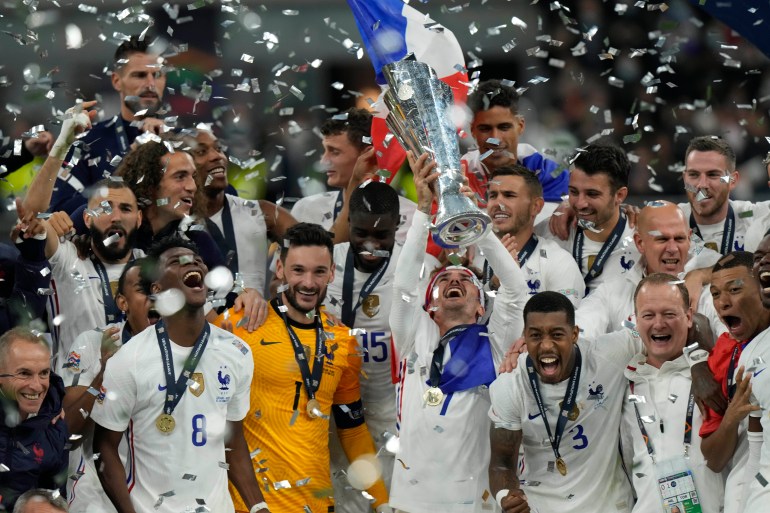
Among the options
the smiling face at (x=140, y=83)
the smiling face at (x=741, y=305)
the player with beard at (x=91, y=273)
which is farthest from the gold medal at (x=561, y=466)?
the smiling face at (x=140, y=83)

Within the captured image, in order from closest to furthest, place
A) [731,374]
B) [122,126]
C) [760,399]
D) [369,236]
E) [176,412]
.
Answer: [760,399], [731,374], [176,412], [369,236], [122,126]

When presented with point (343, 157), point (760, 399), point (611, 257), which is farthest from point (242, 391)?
point (760, 399)

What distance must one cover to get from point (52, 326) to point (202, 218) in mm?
996

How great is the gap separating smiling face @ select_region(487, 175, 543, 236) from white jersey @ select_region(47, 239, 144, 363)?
1.86m

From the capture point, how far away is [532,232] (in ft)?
25.8

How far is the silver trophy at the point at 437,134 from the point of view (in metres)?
6.70

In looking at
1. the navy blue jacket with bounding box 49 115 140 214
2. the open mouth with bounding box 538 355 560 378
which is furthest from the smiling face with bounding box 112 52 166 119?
the open mouth with bounding box 538 355 560 378

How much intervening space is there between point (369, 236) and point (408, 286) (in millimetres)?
562

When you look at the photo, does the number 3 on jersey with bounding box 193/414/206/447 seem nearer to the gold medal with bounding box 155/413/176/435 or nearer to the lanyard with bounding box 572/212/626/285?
the gold medal with bounding box 155/413/176/435

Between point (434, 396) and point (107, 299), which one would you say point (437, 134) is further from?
point (107, 299)

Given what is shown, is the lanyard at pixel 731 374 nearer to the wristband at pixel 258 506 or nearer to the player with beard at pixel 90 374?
the wristband at pixel 258 506

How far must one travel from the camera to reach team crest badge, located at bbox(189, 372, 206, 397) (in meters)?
6.93

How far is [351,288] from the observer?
7801 mm

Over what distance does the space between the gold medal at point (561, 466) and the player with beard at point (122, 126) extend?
8.91 feet
